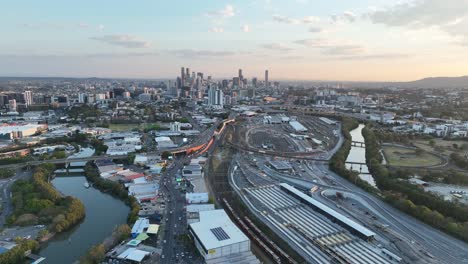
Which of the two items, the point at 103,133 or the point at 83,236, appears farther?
the point at 103,133

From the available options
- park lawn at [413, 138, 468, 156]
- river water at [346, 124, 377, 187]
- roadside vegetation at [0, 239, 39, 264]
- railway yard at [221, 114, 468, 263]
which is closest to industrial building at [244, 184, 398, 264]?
railway yard at [221, 114, 468, 263]

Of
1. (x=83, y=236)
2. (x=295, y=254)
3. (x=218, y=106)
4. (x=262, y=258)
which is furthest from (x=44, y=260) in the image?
(x=218, y=106)

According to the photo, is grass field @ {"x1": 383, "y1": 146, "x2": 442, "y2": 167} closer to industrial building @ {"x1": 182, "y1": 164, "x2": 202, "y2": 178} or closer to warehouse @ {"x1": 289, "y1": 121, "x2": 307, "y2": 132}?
warehouse @ {"x1": 289, "y1": 121, "x2": 307, "y2": 132}

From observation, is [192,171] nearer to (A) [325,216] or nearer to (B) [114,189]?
(B) [114,189]

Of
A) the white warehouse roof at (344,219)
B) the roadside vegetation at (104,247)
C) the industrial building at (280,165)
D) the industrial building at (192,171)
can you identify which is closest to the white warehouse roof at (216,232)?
the roadside vegetation at (104,247)

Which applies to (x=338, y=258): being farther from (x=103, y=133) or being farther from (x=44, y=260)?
(x=103, y=133)

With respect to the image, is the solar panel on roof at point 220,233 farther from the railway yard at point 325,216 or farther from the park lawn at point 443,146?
the park lawn at point 443,146

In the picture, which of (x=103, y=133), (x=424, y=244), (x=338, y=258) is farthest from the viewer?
(x=103, y=133)
